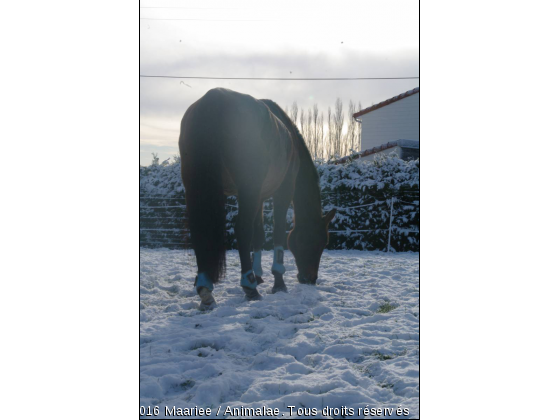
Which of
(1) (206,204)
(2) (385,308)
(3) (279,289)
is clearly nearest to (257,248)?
(3) (279,289)

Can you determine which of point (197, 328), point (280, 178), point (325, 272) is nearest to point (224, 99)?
point (280, 178)

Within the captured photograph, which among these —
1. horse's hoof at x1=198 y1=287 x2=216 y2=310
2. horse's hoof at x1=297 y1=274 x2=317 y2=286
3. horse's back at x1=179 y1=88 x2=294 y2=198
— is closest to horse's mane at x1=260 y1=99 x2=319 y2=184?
horse's back at x1=179 y1=88 x2=294 y2=198

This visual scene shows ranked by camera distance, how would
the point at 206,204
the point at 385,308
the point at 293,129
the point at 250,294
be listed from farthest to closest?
the point at 293,129
the point at 250,294
the point at 385,308
the point at 206,204

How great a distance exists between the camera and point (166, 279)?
4.68m

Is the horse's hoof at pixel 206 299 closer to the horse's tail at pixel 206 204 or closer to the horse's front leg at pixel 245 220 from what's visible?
the horse's tail at pixel 206 204

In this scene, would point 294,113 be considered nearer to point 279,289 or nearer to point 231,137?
point 231,137

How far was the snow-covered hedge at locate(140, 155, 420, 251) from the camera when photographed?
26.9ft

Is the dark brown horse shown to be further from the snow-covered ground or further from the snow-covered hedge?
the snow-covered hedge

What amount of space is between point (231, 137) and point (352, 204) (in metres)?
5.62

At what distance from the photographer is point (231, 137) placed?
11.2ft

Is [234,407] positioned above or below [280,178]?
below

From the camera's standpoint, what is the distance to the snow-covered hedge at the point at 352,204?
26.9 feet
